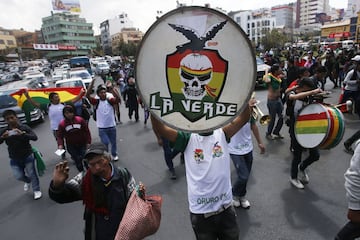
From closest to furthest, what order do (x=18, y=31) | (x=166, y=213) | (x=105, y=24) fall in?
(x=166, y=213), (x=18, y=31), (x=105, y=24)

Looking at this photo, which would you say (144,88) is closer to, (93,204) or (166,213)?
(93,204)

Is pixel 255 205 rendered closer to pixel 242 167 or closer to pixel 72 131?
pixel 242 167

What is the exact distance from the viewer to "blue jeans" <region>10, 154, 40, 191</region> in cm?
428

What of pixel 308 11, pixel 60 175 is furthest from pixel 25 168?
pixel 308 11

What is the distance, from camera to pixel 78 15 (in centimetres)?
9475

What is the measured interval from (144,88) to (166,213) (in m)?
2.65

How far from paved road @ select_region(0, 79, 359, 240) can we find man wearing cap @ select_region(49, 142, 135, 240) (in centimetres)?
143

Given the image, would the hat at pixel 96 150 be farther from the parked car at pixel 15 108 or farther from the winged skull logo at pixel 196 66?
the parked car at pixel 15 108

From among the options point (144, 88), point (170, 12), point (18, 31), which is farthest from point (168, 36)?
point (18, 31)

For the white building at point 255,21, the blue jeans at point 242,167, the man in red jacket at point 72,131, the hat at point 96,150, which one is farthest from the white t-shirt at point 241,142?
the white building at point 255,21

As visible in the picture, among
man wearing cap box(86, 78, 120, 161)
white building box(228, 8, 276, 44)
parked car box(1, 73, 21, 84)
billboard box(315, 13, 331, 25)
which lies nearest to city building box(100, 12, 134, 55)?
white building box(228, 8, 276, 44)

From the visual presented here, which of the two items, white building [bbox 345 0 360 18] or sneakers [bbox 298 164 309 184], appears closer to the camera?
sneakers [bbox 298 164 309 184]

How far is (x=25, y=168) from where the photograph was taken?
4.38 m

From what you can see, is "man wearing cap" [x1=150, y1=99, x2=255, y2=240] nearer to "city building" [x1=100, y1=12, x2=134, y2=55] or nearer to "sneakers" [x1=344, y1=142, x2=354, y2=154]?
"sneakers" [x1=344, y1=142, x2=354, y2=154]
